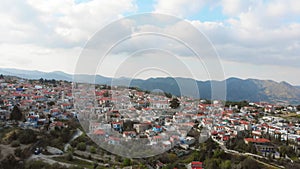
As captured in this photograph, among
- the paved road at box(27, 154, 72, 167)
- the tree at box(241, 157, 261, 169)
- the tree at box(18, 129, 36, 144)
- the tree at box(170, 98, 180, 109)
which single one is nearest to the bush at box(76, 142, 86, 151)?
the paved road at box(27, 154, 72, 167)

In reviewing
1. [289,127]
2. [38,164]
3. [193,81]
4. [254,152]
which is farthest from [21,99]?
[289,127]

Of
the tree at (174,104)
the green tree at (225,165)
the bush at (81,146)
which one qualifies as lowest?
the green tree at (225,165)

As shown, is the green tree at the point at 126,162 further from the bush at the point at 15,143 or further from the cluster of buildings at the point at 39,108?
the cluster of buildings at the point at 39,108

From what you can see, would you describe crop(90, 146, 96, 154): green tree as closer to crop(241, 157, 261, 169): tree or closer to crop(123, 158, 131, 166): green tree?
crop(123, 158, 131, 166): green tree

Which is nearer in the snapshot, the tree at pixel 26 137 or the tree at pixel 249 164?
the tree at pixel 249 164

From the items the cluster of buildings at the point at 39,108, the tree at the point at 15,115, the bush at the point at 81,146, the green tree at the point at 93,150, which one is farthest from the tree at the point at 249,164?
the tree at the point at 15,115

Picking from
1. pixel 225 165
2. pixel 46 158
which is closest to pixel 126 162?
pixel 46 158
